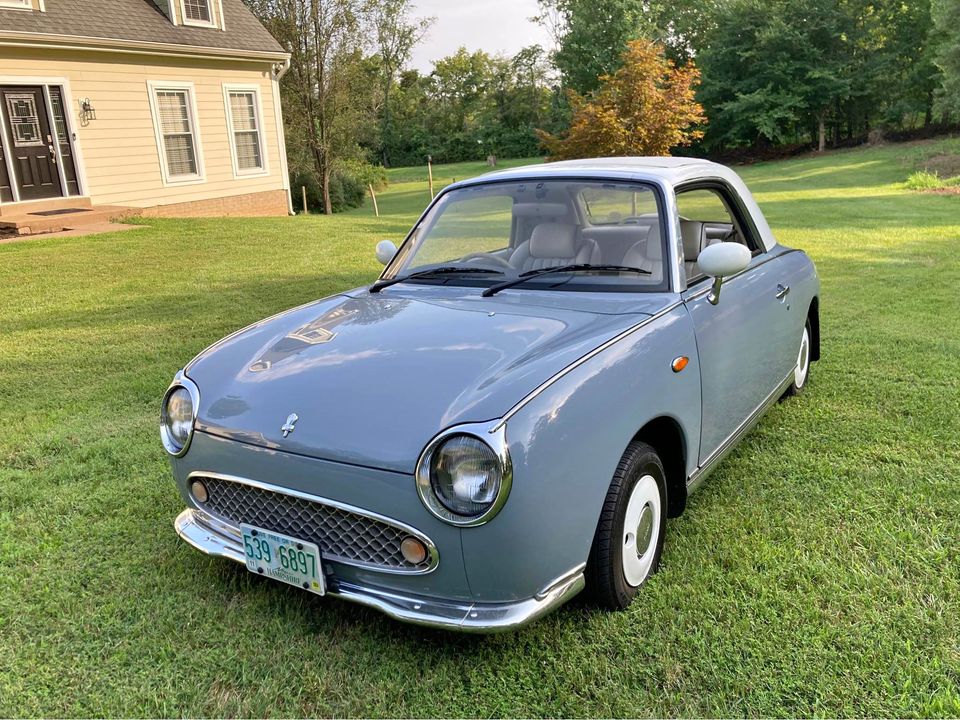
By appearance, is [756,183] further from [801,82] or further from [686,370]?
[686,370]

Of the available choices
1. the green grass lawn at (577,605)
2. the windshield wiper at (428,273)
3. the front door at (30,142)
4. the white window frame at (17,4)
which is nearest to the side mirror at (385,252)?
the windshield wiper at (428,273)

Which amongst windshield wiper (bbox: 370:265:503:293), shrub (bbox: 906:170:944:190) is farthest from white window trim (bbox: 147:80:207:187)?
shrub (bbox: 906:170:944:190)

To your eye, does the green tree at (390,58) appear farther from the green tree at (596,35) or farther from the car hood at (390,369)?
the car hood at (390,369)

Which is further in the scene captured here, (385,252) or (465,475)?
(385,252)

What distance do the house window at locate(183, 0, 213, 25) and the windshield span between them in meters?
15.0

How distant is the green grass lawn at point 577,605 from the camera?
2215mm

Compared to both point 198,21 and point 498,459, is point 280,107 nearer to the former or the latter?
point 198,21

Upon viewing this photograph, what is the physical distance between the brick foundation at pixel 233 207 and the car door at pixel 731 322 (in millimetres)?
13742

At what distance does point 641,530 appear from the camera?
8.55 feet

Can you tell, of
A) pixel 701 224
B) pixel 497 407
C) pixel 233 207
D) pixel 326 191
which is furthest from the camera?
pixel 326 191

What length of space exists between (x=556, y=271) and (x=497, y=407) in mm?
1246

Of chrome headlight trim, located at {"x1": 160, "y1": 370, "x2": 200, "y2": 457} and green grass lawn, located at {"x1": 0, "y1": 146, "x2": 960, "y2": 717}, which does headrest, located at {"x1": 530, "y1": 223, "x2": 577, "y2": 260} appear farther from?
chrome headlight trim, located at {"x1": 160, "y1": 370, "x2": 200, "y2": 457}

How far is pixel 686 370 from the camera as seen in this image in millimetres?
2799

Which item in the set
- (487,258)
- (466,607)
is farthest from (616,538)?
(487,258)
